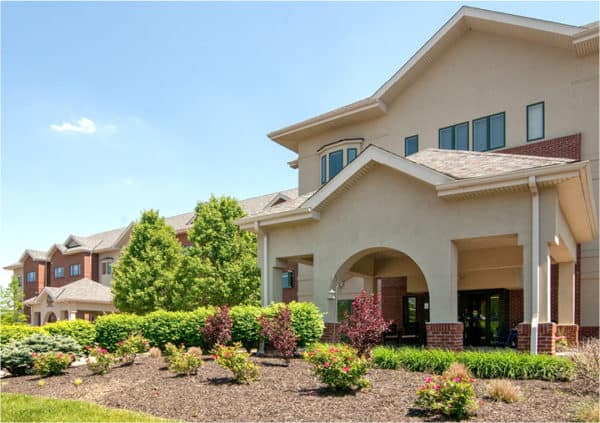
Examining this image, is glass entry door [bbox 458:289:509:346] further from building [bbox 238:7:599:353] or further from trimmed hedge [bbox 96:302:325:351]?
Answer: trimmed hedge [bbox 96:302:325:351]

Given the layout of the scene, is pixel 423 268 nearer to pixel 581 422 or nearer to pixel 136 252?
pixel 581 422

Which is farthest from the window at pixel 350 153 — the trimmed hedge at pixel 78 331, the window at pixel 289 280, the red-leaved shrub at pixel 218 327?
the window at pixel 289 280

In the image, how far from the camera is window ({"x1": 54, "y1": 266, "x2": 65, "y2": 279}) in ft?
177

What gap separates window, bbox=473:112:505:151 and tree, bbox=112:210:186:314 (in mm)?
19297

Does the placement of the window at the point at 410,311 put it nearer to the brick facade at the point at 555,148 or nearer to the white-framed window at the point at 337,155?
the white-framed window at the point at 337,155

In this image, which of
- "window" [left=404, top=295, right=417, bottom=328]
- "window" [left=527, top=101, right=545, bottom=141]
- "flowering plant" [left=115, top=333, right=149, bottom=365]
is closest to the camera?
"flowering plant" [left=115, top=333, right=149, bottom=365]

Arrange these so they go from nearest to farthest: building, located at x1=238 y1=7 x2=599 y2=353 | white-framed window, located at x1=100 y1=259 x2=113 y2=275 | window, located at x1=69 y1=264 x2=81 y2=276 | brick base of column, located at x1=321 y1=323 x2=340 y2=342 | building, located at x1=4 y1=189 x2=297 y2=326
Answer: building, located at x1=238 y1=7 x2=599 y2=353
brick base of column, located at x1=321 y1=323 x2=340 y2=342
building, located at x1=4 y1=189 x2=297 y2=326
white-framed window, located at x1=100 y1=259 x2=113 y2=275
window, located at x1=69 y1=264 x2=81 y2=276

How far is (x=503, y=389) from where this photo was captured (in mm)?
9281

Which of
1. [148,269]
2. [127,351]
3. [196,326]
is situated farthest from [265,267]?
[148,269]

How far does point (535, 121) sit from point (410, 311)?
32.0 ft

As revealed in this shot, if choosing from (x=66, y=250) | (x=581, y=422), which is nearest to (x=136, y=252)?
(x=66, y=250)

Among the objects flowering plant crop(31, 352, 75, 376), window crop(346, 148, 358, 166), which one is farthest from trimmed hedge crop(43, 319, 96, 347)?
window crop(346, 148, 358, 166)

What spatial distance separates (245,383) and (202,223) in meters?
19.2

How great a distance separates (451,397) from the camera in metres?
8.32
